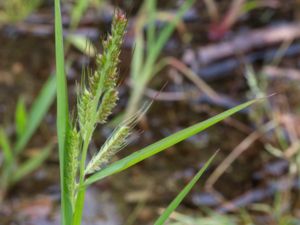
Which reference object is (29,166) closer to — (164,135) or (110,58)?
(164,135)

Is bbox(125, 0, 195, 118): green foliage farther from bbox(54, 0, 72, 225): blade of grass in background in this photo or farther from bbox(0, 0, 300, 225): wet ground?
bbox(54, 0, 72, 225): blade of grass in background

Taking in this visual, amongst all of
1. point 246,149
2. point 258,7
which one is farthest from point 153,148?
point 258,7

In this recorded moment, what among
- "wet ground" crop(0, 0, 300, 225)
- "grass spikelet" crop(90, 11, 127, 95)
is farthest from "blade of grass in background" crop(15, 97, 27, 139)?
"grass spikelet" crop(90, 11, 127, 95)

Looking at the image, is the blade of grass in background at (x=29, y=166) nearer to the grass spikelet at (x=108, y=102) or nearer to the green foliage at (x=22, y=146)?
the green foliage at (x=22, y=146)

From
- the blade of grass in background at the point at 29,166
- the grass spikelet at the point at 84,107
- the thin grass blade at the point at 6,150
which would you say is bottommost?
the blade of grass in background at the point at 29,166

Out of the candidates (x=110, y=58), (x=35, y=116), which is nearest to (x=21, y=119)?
(x=35, y=116)

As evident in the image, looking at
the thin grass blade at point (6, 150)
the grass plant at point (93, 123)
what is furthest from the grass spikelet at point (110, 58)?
the thin grass blade at point (6, 150)

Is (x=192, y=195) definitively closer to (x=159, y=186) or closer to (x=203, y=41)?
(x=159, y=186)
